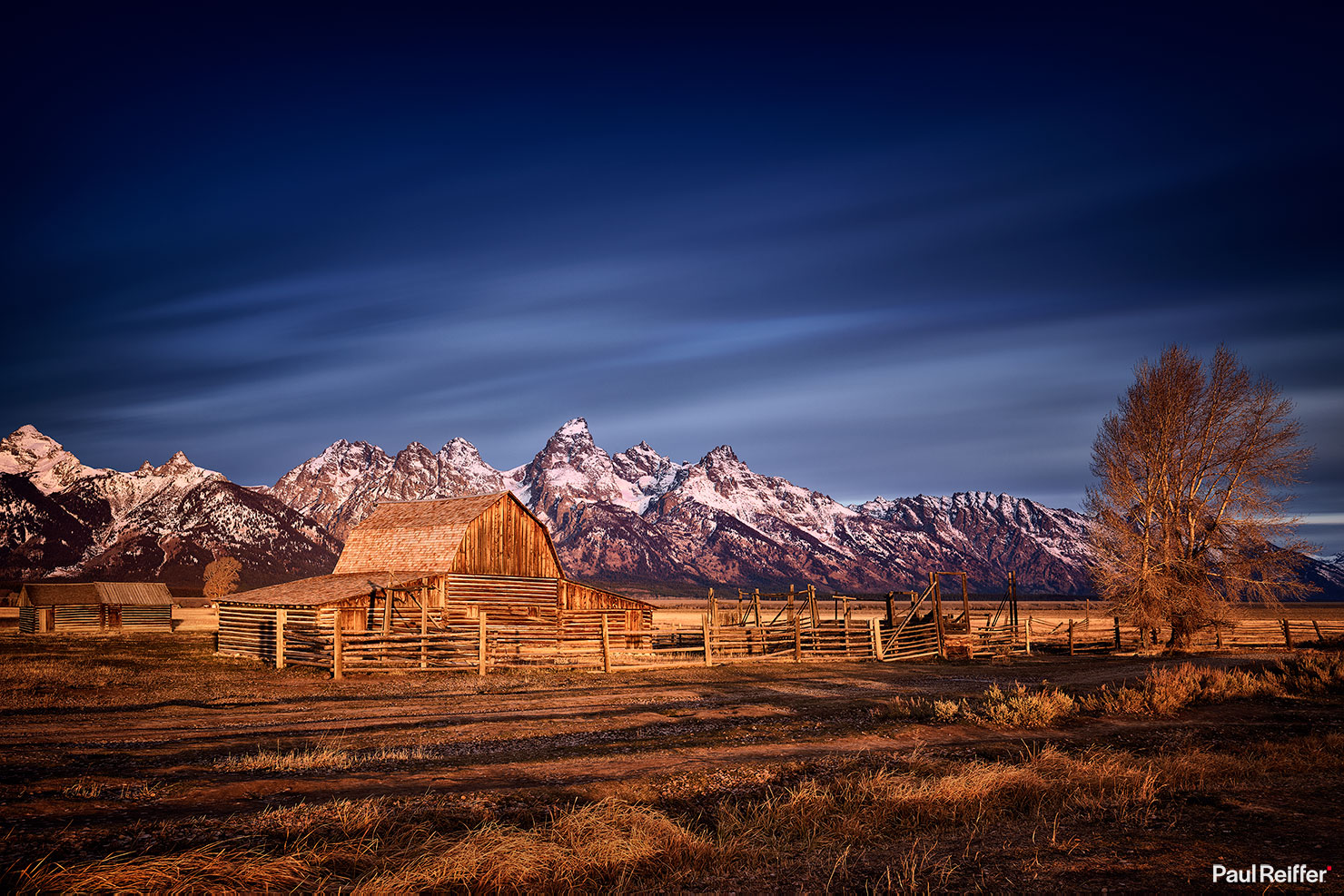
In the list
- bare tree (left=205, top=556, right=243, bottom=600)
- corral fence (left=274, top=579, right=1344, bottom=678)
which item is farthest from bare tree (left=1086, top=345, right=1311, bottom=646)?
bare tree (left=205, top=556, right=243, bottom=600)

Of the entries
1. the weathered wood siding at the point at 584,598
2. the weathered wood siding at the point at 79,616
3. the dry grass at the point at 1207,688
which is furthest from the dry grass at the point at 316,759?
the weathered wood siding at the point at 79,616

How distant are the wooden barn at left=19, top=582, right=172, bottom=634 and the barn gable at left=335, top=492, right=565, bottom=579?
26164 mm

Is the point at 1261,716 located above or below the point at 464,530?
below

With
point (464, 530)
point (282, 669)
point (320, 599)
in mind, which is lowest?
point (282, 669)

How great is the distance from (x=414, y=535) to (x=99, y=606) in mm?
34340

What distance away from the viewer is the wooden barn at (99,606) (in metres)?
57.1

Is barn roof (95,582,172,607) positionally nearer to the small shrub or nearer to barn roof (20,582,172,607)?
barn roof (20,582,172,607)

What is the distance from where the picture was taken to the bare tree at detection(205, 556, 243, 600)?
102m

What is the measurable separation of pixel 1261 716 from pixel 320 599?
31.3 meters

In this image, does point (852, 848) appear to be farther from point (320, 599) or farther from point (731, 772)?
point (320, 599)

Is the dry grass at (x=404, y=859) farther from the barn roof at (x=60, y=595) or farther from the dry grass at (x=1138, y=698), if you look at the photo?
the barn roof at (x=60, y=595)

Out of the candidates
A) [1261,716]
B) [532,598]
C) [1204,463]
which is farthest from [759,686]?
[1204,463]

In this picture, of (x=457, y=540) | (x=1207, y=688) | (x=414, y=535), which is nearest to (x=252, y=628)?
(x=414, y=535)

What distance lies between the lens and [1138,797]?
8.94 meters
